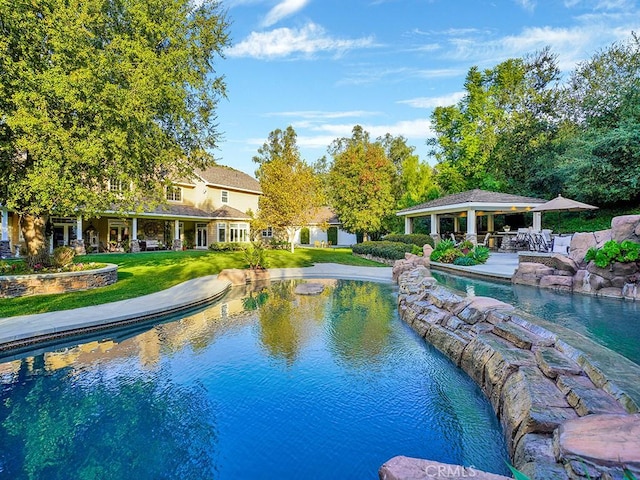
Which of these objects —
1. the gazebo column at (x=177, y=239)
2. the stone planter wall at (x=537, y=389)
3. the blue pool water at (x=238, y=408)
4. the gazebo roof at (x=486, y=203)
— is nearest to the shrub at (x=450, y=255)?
the gazebo roof at (x=486, y=203)

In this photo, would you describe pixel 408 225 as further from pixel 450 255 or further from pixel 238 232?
pixel 238 232

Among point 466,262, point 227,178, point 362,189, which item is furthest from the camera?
point 227,178

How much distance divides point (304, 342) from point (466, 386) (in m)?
3.12

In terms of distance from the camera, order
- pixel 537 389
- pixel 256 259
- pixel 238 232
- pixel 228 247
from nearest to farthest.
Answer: pixel 537 389
pixel 256 259
pixel 228 247
pixel 238 232

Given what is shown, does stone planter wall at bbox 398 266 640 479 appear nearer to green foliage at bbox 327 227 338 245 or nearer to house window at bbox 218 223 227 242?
house window at bbox 218 223 227 242

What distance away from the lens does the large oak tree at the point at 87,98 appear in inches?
349

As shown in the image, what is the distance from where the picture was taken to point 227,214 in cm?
2864

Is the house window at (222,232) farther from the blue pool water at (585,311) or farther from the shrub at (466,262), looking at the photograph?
the blue pool water at (585,311)

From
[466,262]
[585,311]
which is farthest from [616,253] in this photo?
[466,262]

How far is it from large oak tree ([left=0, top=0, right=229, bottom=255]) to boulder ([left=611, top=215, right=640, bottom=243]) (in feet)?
44.0

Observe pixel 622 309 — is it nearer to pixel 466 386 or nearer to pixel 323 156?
pixel 466 386

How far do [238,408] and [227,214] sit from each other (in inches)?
992

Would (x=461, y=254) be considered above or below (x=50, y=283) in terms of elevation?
above

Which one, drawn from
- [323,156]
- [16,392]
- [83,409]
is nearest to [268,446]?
[83,409]
